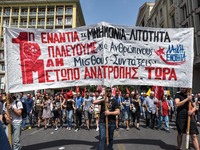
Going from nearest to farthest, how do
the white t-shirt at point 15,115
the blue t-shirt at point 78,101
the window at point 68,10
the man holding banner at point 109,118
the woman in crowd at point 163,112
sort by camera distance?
the man holding banner at point 109,118 → the white t-shirt at point 15,115 → the woman in crowd at point 163,112 → the blue t-shirt at point 78,101 → the window at point 68,10

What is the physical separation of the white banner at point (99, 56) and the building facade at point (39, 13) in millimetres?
51919

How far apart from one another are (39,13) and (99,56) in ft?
186

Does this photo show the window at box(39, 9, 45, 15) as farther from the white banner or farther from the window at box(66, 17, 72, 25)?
the white banner

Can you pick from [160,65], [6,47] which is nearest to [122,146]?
[160,65]

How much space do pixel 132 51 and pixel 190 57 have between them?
1630mm

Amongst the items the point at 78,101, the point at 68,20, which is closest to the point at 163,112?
the point at 78,101

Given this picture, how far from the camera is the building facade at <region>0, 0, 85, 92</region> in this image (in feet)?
189

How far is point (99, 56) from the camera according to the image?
6.10 metres

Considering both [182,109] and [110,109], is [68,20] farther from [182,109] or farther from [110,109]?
[110,109]

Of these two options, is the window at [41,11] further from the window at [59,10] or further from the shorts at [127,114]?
the shorts at [127,114]

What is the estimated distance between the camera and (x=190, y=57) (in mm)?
6395

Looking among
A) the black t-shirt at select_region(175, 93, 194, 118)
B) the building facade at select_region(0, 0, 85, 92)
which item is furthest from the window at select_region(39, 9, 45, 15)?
the black t-shirt at select_region(175, 93, 194, 118)

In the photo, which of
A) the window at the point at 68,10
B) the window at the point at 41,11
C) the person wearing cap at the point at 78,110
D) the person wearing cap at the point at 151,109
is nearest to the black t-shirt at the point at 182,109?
the person wearing cap at the point at 151,109

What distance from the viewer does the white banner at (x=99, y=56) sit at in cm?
595
